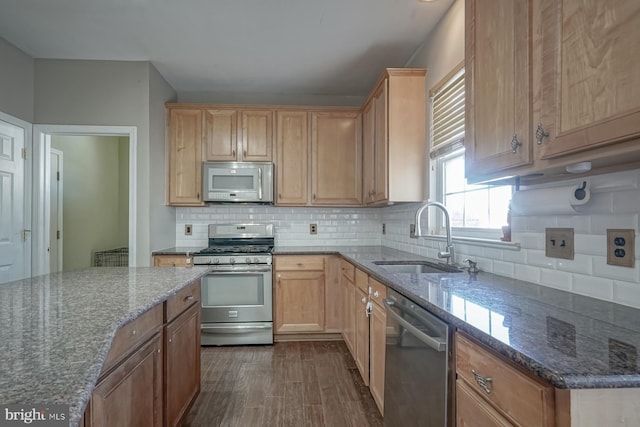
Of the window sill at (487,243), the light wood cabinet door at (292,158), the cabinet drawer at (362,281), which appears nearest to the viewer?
the window sill at (487,243)

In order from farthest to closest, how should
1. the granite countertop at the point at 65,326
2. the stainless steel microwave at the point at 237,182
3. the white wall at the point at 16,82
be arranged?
the stainless steel microwave at the point at 237,182, the white wall at the point at 16,82, the granite countertop at the point at 65,326

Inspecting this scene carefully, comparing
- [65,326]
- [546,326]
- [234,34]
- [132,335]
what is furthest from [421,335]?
[234,34]

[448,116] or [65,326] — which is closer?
[65,326]

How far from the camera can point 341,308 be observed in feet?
10.7

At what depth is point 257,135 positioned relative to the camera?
3582mm

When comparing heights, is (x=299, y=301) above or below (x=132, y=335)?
below

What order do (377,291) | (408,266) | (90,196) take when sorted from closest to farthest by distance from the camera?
(377,291), (408,266), (90,196)

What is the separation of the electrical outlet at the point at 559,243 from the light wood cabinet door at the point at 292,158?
249 cm

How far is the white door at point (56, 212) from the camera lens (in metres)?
3.93

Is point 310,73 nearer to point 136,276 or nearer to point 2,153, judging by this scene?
point 136,276

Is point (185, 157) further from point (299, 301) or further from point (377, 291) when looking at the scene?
point (377, 291)

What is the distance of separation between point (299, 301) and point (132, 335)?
2167 millimetres

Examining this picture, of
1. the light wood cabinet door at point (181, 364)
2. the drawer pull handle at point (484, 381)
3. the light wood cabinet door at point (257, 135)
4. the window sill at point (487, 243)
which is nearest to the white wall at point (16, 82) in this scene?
the light wood cabinet door at point (257, 135)

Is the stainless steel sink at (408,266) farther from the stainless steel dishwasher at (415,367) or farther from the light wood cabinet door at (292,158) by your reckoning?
the light wood cabinet door at (292,158)
